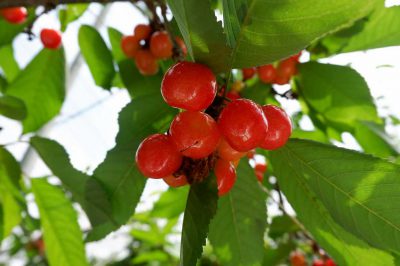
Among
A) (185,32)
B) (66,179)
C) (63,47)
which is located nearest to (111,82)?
(63,47)

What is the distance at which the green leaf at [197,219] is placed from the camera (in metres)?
0.70

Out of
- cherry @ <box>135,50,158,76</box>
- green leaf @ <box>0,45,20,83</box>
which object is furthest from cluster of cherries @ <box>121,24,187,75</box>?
green leaf @ <box>0,45,20,83</box>

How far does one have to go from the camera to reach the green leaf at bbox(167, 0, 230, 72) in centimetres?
63

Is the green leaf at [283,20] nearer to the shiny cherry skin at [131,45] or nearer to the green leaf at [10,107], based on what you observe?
the green leaf at [10,107]

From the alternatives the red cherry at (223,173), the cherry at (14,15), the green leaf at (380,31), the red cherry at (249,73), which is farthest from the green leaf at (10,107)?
the green leaf at (380,31)

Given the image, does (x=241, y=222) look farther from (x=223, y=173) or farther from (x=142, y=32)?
(x=142, y=32)

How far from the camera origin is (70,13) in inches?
71.1

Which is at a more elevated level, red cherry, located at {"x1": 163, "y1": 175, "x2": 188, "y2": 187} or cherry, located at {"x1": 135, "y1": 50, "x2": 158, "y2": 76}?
red cherry, located at {"x1": 163, "y1": 175, "x2": 188, "y2": 187}

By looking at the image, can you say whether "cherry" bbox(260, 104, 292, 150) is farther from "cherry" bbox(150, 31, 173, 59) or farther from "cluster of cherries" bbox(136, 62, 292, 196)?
"cherry" bbox(150, 31, 173, 59)

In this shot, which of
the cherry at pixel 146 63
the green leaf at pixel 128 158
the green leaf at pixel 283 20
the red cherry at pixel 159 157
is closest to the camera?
the green leaf at pixel 283 20

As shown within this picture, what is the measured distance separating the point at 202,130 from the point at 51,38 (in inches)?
52.3

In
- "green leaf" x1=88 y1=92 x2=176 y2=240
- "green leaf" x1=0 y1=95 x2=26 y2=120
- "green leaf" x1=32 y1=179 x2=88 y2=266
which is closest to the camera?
"green leaf" x1=88 y1=92 x2=176 y2=240

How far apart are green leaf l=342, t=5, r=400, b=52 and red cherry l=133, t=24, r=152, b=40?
0.72m

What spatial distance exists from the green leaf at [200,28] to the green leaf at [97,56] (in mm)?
1087
